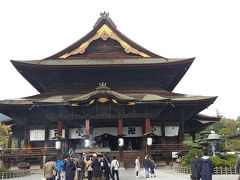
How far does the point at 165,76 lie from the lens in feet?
104

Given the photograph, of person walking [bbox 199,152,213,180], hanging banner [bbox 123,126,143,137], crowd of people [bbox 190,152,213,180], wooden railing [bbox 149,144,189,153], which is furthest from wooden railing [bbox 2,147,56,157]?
person walking [bbox 199,152,213,180]

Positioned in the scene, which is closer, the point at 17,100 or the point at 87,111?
the point at 87,111

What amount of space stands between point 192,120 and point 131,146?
9.14 m

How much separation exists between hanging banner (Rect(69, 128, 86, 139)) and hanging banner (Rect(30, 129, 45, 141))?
3.04 metres

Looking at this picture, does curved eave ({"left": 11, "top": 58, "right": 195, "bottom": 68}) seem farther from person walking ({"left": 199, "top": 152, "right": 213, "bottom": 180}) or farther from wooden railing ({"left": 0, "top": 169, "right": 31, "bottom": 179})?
person walking ({"left": 199, "top": 152, "right": 213, "bottom": 180})

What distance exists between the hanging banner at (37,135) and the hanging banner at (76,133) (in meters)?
3.04

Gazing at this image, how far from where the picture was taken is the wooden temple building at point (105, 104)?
85.4ft

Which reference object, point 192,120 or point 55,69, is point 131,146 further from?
point 55,69

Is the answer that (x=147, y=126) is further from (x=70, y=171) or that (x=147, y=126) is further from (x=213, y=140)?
(x=70, y=171)

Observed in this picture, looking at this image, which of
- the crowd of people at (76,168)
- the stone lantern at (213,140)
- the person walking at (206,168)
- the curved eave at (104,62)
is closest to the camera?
the crowd of people at (76,168)

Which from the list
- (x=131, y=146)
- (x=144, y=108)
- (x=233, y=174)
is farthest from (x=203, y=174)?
(x=131, y=146)

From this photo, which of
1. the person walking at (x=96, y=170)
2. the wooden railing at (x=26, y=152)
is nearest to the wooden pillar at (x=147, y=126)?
the wooden railing at (x=26, y=152)

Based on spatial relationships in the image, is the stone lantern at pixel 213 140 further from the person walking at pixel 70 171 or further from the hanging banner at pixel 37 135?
the hanging banner at pixel 37 135

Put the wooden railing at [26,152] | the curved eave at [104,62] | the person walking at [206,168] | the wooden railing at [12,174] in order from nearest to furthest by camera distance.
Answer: the person walking at [206,168]
the wooden railing at [12,174]
the wooden railing at [26,152]
the curved eave at [104,62]
